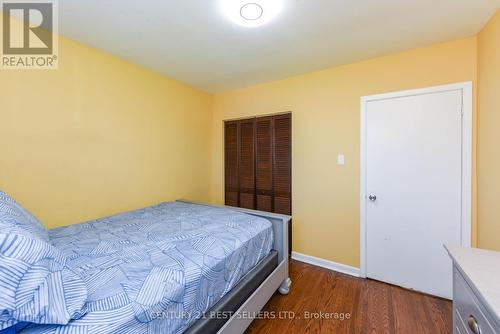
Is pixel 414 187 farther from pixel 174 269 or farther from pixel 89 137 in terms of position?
pixel 89 137

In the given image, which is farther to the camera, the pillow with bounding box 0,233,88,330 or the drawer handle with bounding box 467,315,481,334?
the drawer handle with bounding box 467,315,481,334

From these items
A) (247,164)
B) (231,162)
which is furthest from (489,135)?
(231,162)

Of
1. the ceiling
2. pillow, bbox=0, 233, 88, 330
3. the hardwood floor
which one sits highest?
the ceiling

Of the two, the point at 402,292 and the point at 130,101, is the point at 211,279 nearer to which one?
the point at 402,292

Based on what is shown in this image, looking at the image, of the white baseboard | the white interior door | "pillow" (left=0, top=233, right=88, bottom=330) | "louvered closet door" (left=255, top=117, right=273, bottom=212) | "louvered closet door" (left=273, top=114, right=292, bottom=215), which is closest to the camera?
"pillow" (left=0, top=233, right=88, bottom=330)

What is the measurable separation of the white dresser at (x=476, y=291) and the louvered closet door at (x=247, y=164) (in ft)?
7.39

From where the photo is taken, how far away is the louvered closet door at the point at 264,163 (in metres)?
2.95

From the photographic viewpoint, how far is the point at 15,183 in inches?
65.0

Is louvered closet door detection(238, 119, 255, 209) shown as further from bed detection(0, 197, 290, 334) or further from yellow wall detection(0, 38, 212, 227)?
bed detection(0, 197, 290, 334)

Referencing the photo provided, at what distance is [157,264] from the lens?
A: 1.16 meters

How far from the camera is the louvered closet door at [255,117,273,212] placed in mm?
2947

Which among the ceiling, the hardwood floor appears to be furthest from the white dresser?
the ceiling

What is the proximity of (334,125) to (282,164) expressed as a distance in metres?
0.81

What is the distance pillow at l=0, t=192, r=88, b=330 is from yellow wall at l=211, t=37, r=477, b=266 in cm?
234
